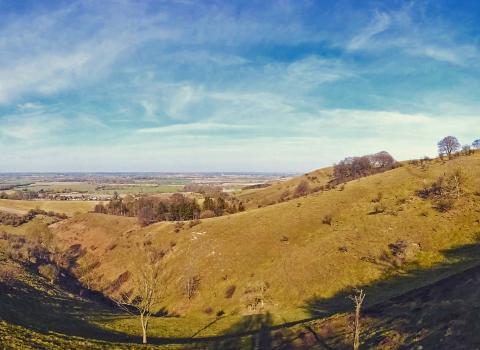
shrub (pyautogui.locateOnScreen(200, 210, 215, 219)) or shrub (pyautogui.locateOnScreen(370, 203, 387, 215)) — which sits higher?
shrub (pyautogui.locateOnScreen(370, 203, 387, 215))

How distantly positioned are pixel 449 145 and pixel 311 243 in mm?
81440

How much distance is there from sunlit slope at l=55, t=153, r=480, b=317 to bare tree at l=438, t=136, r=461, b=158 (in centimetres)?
2861

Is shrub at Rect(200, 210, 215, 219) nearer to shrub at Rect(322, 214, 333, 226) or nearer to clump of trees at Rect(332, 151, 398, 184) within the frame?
shrub at Rect(322, 214, 333, 226)

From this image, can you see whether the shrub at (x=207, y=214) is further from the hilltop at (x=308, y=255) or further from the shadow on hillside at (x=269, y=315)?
the shadow on hillside at (x=269, y=315)

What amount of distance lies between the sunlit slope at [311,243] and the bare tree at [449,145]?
28611 millimetres

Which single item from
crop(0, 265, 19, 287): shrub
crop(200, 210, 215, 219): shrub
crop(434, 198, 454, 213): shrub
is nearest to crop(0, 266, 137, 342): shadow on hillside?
crop(0, 265, 19, 287): shrub

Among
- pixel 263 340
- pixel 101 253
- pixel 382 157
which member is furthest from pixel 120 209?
pixel 263 340

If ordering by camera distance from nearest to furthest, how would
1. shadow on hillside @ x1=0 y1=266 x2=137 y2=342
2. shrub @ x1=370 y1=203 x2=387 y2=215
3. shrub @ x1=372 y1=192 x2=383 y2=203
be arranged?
shadow on hillside @ x1=0 y1=266 x2=137 y2=342 < shrub @ x1=370 y1=203 x2=387 y2=215 < shrub @ x1=372 y1=192 x2=383 y2=203

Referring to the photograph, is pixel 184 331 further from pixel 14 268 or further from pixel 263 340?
pixel 14 268

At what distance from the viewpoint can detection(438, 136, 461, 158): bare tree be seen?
12412cm

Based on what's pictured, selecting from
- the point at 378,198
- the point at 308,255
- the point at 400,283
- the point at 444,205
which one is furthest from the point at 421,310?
the point at 378,198

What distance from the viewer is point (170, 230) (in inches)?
4107

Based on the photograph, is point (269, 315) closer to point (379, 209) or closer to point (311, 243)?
point (311, 243)

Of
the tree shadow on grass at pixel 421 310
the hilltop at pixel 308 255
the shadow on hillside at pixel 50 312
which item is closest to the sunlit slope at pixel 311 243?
the hilltop at pixel 308 255
